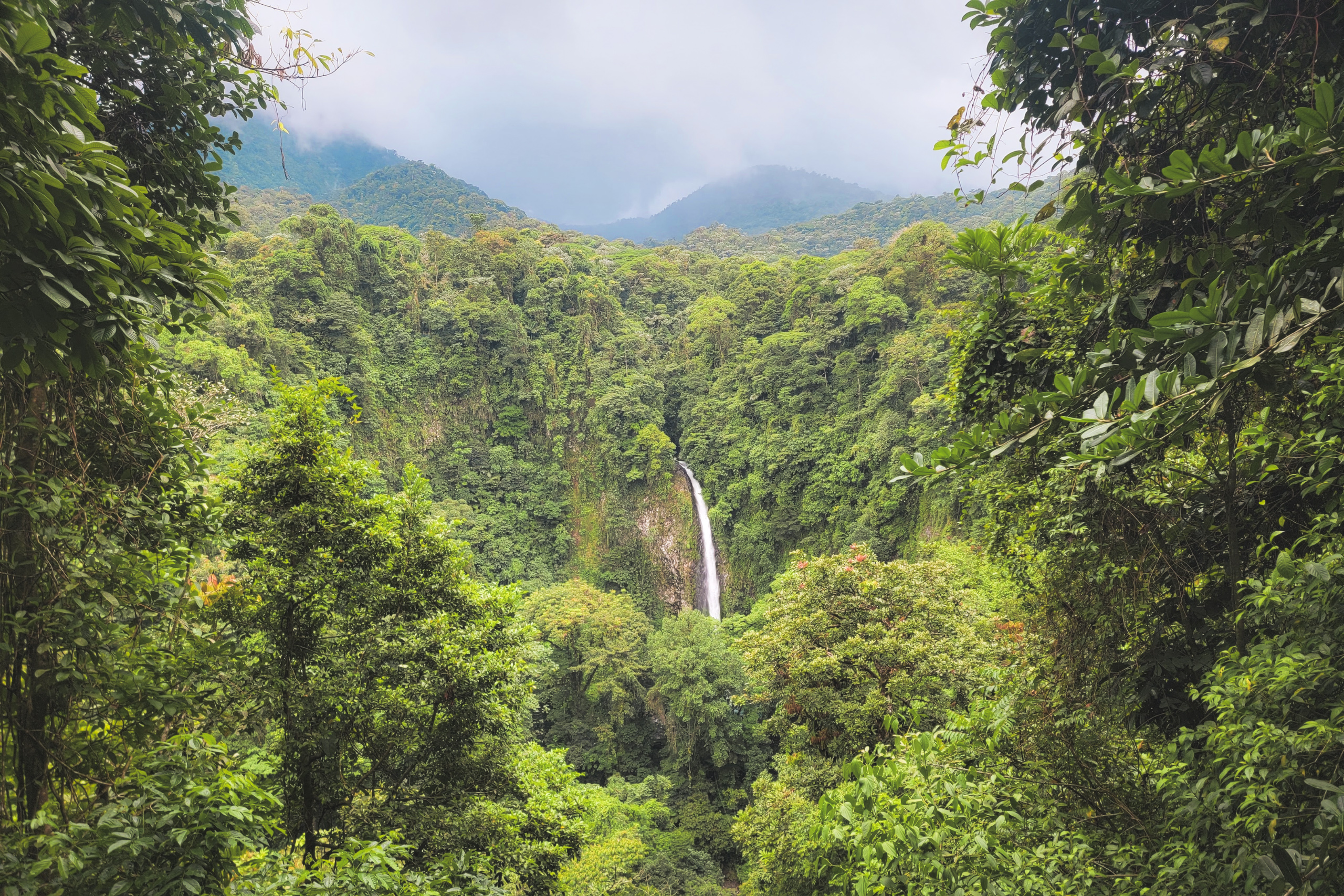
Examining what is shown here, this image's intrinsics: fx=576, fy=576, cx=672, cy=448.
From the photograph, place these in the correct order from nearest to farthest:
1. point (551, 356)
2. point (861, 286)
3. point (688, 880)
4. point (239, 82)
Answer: point (239, 82) → point (688, 880) → point (861, 286) → point (551, 356)

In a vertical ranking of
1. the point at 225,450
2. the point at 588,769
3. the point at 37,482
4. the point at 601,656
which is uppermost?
the point at 225,450

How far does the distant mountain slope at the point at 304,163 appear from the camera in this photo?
58.1 m

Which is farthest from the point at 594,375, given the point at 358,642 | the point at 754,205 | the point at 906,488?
the point at 754,205

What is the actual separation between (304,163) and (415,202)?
2972 cm

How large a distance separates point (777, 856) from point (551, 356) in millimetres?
24284

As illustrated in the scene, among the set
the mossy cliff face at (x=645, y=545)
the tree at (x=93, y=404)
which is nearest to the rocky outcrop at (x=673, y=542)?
the mossy cliff face at (x=645, y=545)

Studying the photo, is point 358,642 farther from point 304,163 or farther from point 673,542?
point 304,163

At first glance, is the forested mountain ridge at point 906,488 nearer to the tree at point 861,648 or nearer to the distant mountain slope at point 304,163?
the tree at point 861,648

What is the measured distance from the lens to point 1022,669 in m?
3.58

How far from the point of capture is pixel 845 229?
187 ft

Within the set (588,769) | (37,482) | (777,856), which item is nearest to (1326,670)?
(37,482)

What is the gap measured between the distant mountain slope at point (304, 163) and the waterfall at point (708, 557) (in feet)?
168

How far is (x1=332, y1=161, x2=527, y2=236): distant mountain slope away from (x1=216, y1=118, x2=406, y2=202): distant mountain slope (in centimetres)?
602

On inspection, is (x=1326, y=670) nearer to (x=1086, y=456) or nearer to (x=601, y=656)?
(x=1086, y=456)
